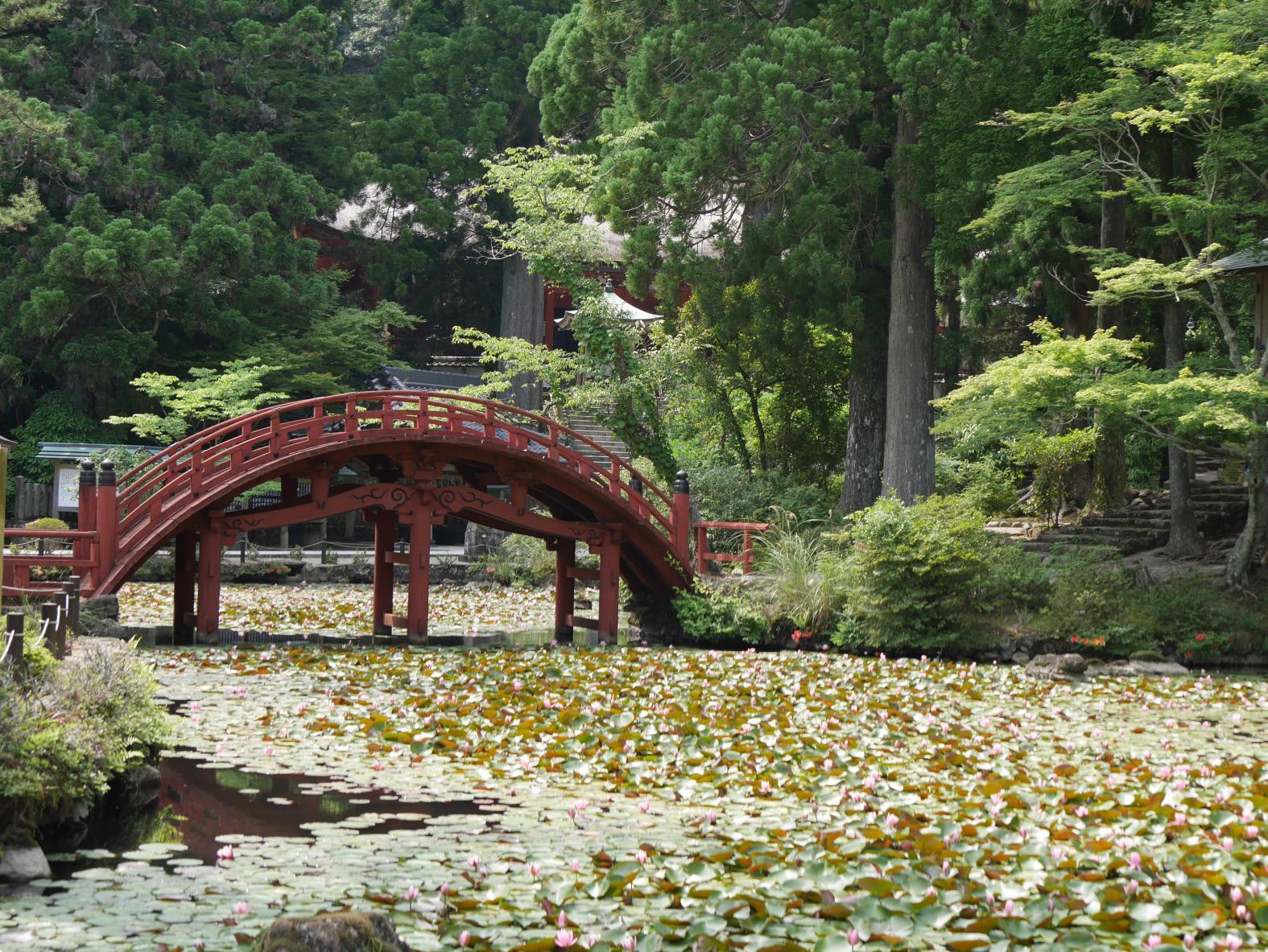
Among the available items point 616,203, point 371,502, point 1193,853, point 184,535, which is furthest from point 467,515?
point 1193,853

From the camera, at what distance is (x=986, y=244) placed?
834 inches

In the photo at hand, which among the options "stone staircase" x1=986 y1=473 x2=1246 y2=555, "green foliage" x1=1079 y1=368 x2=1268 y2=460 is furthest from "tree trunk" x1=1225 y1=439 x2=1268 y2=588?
"stone staircase" x1=986 y1=473 x2=1246 y2=555

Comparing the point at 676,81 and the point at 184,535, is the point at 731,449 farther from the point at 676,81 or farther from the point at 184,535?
the point at 184,535

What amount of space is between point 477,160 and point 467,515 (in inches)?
685

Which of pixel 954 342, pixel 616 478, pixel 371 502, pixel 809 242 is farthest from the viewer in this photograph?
pixel 954 342

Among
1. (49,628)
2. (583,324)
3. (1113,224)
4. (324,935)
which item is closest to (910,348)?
(1113,224)

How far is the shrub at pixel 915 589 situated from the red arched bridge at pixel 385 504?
2387 mm

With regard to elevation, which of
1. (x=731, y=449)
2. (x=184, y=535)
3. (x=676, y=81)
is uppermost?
(x=676, y=81)

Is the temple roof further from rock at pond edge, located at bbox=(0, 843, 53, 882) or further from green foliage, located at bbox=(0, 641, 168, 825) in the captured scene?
rock at pond edge, located at bbox=(0, 843, 53, 882)

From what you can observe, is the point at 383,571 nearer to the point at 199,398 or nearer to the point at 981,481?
the point at 199,398

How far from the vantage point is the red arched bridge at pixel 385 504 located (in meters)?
15.5

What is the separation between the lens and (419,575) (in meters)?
17.3

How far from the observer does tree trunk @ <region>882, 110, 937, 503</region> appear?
20953mm

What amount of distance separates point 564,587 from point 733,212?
6.50m
